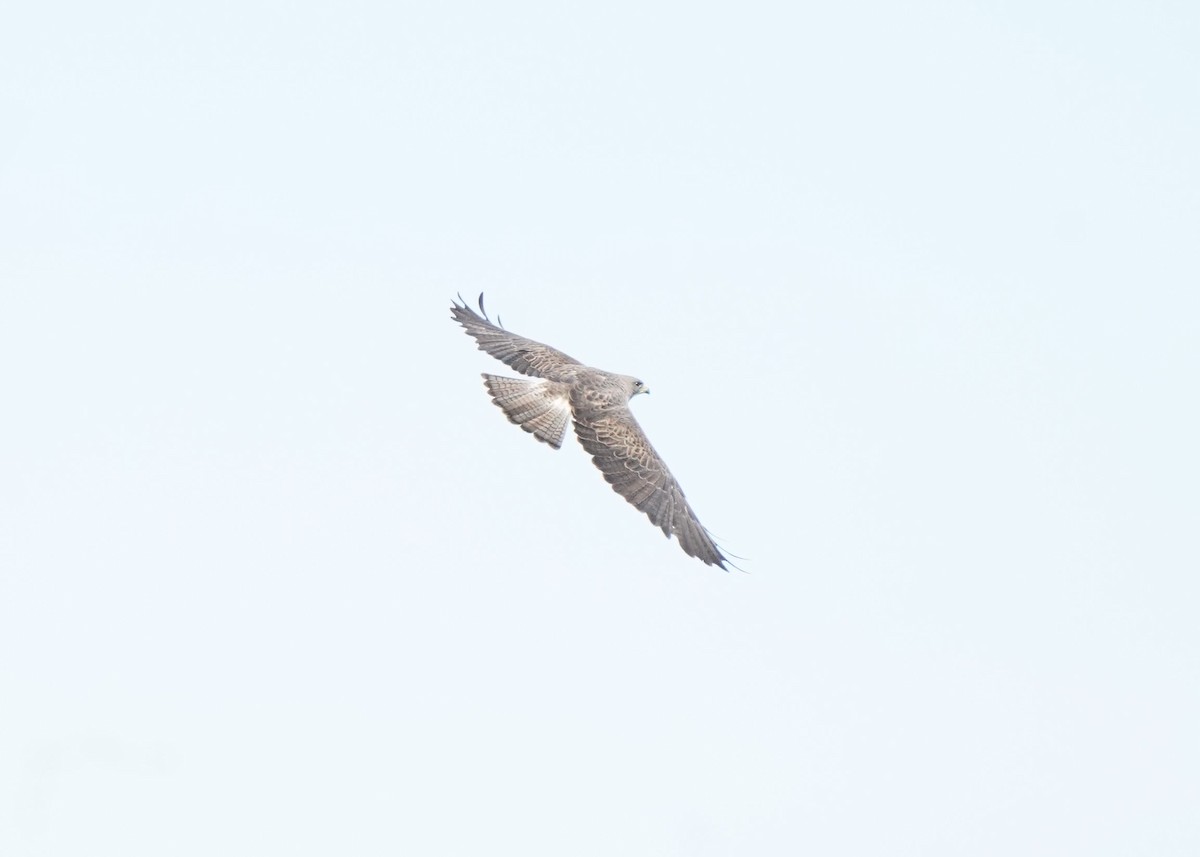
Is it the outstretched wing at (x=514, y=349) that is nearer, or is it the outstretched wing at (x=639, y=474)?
the outstretched wing at (x=639, y=474)

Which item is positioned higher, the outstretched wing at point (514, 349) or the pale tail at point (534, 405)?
the outstretched wing at point (514, 349)

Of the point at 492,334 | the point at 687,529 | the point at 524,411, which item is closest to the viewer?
the point at 687,529

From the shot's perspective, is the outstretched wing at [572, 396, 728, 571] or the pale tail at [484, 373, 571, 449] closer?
the outstretched wing at [572, 396, 728, 571]

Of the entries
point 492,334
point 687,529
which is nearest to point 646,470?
point 687,529

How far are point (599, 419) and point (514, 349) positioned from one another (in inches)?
173

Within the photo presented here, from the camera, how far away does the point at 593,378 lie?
4666cm

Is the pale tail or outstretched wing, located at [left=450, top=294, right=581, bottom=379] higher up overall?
outstretched wing, located at [left=450, top=294, right=581, bottom=379]

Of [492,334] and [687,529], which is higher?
[492,334]

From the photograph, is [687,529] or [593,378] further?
[593,378]

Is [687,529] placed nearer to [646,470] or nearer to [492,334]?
[646,470]

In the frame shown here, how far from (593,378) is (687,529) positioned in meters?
5.16

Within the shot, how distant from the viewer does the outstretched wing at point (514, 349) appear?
47531 millimetres

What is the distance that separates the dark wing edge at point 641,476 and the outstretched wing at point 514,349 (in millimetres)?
2324

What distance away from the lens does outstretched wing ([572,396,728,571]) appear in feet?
139
